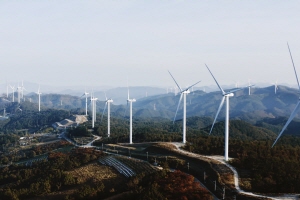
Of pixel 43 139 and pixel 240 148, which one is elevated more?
pixel 240 148

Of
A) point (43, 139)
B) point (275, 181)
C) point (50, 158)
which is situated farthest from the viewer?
point (43, 139)

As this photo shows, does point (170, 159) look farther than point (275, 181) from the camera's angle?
Yes

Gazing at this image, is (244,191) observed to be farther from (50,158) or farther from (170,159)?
(50,158)

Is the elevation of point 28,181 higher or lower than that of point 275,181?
lower

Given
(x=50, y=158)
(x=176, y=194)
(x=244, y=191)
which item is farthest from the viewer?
(x=50, y=158)

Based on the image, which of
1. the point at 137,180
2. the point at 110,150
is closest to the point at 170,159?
the point at 137,180

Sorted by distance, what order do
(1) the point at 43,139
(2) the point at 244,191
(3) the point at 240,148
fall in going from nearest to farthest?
(2) the point at 244,191 → (3) the point at 240,148 → (1) the point at 43,139

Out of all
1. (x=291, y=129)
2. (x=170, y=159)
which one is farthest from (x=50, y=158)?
(x=291, y=129)

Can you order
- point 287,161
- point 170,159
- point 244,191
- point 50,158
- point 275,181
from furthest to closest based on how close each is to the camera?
point 50,158
point 170,159
point 287,161
point 275,181
point 244,191

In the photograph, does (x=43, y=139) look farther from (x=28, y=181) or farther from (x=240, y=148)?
(x=240, y=148)
